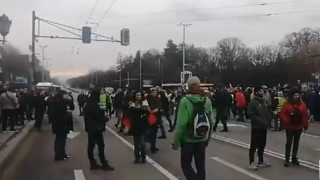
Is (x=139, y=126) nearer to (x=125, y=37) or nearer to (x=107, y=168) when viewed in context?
(x=107, y=168)

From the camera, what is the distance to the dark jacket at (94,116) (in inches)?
429

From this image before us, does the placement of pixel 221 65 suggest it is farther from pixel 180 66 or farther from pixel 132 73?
pixel 132 73

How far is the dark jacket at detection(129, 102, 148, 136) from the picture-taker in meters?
11.8

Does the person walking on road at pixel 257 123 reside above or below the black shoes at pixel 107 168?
above

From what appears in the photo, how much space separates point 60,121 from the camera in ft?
42.1

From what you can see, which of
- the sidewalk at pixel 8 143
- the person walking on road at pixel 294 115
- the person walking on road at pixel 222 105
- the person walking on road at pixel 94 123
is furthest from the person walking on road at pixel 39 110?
the person walking on road at pixel 294 115

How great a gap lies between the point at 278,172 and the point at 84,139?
9.10 m

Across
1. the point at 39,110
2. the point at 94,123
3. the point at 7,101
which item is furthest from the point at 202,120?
the point at 39,110

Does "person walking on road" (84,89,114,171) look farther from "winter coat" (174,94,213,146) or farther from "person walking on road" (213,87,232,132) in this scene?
"person walking on road" (213,87,232,132)

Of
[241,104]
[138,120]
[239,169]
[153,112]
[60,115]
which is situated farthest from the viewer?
[241,104]

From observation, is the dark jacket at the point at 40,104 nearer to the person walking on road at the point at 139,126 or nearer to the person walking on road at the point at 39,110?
the person walking on road at the point at 39,110

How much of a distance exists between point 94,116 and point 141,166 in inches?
60.2

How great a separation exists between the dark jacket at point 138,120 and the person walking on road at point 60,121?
6.25 ft

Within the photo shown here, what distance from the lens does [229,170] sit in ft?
35.2
